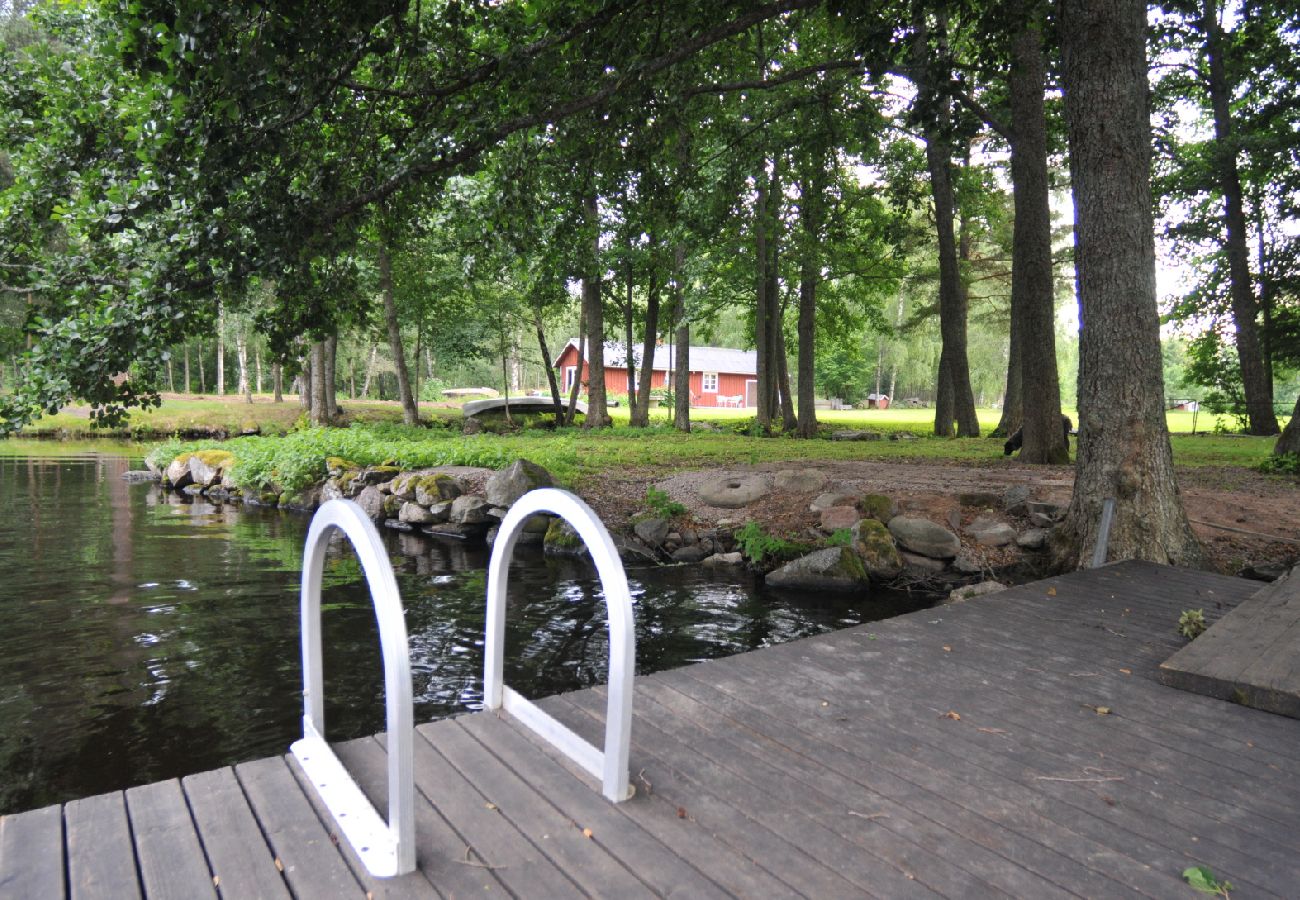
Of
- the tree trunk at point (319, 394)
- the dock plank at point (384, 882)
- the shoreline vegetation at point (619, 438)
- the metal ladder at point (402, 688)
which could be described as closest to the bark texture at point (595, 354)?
the shoreline vegetation at point (619, 438)

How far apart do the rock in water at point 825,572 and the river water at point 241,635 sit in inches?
12.7

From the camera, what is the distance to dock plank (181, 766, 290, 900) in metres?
2.22

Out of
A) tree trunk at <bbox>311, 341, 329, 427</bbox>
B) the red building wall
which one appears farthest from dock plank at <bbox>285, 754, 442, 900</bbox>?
the red building wall

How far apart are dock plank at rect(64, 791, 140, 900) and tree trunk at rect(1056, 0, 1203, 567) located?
7.54m

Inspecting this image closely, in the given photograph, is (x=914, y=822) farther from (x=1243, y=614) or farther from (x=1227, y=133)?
(x=1227, y=133)

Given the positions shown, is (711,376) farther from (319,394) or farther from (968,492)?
(968,492)

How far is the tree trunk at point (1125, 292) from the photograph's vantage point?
7145mm

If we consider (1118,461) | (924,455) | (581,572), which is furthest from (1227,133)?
(581,572)

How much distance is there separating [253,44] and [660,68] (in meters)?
3.90

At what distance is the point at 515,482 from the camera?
12.2m

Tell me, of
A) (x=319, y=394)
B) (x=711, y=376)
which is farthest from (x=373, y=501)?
(x=711, y=376)

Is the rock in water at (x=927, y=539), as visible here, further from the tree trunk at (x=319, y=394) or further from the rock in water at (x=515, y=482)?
the tree trunk at (x=319, y=394)

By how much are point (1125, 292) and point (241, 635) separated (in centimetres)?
867

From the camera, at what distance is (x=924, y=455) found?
16.0 m
